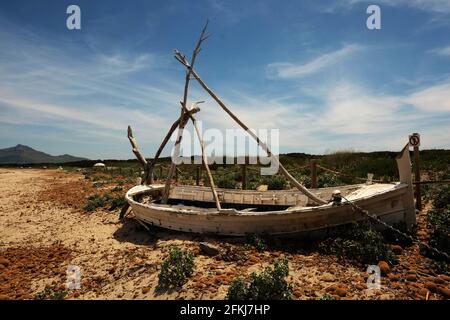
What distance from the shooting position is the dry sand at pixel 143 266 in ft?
17.8

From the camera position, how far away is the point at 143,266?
22.7ft

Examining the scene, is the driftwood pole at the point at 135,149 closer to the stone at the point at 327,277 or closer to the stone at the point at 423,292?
the stone at the point at 327,277

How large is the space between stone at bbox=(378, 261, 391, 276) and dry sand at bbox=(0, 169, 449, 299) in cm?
14

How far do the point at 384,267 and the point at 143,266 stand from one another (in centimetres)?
518

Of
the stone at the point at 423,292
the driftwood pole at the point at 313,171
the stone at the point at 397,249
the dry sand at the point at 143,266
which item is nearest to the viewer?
the stone at the point at 423,292

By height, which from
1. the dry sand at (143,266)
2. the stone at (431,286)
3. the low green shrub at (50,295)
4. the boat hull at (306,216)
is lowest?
the low green shrub at (50,295)

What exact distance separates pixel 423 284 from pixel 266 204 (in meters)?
5.07

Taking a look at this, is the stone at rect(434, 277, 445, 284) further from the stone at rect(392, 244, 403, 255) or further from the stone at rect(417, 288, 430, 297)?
the stone at rect(392, 244, 403, 255)

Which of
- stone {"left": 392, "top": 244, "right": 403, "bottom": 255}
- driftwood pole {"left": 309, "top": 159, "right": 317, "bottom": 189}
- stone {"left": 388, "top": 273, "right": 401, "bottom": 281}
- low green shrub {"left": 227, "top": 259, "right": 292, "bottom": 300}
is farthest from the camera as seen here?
driftwood pole {"left": 309, "top": 159, "right": 317, "bottom": 189}

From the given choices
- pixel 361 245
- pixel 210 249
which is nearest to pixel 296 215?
pixel 361 245

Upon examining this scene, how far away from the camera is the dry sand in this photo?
541cm

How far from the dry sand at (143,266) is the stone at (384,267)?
0.47 ft

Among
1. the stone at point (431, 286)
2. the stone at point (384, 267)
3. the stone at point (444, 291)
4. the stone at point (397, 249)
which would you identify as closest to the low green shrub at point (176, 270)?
the stone at point (384, 267)

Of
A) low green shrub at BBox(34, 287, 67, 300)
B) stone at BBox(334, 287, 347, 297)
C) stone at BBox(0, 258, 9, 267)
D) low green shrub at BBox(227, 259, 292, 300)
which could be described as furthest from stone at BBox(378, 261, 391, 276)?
stone at BBox(0, 258, 9, 267)
